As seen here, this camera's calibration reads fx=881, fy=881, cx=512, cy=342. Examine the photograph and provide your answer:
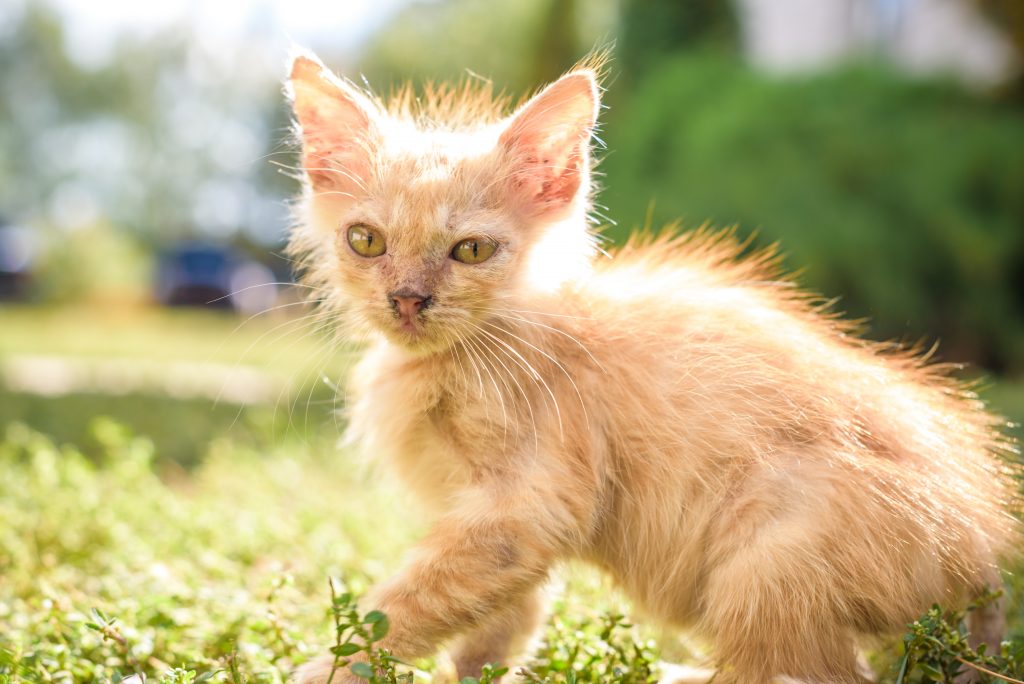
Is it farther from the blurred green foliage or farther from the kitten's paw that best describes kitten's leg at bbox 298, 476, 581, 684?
the blurred green foliage

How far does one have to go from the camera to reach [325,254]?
90.2 inches

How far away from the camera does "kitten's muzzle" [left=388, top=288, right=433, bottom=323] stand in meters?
1.85

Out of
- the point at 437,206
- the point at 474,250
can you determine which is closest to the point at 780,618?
the point at 474,250

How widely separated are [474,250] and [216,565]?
1395 mm

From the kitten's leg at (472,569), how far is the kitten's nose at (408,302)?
1.38 feet

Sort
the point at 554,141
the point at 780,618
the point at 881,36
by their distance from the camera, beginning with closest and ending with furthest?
the point at 780,618, the point at 554,141, the point at 881,36

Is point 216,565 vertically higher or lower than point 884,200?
lower

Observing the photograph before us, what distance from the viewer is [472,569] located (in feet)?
5.67

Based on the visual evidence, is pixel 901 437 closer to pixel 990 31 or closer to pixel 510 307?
pixel 510 307

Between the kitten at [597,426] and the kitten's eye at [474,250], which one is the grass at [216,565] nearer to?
the kitten at [597,426]

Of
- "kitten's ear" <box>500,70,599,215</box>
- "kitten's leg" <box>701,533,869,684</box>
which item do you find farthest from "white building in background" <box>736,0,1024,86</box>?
"kitten's leg" <box>701,533,869,684</box>

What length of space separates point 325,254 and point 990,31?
843cm

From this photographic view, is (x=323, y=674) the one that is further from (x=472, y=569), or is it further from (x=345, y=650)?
(x=472, y=569)

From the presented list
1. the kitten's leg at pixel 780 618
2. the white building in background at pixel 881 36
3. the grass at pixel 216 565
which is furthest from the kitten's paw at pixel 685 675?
the white building in background at pixel 881 36
